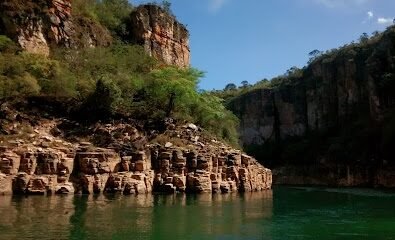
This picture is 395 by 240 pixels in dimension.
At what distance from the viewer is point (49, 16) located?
174 feet

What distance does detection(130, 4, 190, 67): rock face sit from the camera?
65000 mm

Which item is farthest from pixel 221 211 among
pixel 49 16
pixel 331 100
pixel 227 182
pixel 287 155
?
pixel 331 100

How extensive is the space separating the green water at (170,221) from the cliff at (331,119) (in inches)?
2451

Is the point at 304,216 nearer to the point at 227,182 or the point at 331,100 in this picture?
the point at 227,182

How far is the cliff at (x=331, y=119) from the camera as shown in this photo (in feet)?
313

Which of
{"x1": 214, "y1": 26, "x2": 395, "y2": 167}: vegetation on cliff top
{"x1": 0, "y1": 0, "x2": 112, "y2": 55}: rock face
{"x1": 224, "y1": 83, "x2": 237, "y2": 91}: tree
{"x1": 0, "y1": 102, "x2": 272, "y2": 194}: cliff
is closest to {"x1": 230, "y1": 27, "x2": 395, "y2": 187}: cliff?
{"x1": 214, "y1": 26, "x2": 395, "y2": 167}: vegetation on cliff top

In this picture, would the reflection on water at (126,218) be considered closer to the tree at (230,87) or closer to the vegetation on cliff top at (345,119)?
the vegetation on cliff top at (345,119)

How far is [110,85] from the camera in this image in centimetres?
4362

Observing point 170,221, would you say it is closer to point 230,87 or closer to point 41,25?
point 41,25

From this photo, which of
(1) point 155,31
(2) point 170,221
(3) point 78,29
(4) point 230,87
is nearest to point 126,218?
(2) point 170,221

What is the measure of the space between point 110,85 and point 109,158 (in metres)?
7.90

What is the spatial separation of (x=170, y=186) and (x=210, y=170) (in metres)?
4.12

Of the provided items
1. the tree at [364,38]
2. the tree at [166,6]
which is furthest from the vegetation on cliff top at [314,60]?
the tree at [166,6]

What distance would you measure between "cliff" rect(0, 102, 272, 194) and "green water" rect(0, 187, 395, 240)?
12.5 feet
